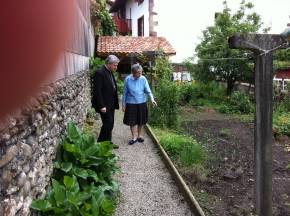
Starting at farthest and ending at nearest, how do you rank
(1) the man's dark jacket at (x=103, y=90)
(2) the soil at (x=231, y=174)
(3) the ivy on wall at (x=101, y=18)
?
(3) the ivy on wall at (x=101, y=18), (1) the man's dark jacket at (x=103, y=90), (2) the soil at (x=231, y=174)

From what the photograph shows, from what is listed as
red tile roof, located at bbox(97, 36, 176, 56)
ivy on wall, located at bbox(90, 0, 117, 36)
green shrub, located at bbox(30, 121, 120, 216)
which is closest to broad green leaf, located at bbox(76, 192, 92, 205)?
green shrub, located at bbox(30, 121, 120, 216)

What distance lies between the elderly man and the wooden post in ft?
8.90

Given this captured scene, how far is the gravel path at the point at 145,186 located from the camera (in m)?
3.57

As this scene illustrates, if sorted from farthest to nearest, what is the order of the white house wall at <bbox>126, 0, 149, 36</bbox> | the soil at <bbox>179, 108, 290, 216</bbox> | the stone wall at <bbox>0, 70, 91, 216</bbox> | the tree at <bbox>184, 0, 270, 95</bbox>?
the white house wall at <bbox>126, 0, 149, 36</bbox> → the tree at <bbox>184, 0, 270, 95</bbox> → the soil at <bbox>179, 108, 290, 216</bbox> → the stone wall at <bbox>0, 70, 91, 216</bbox>

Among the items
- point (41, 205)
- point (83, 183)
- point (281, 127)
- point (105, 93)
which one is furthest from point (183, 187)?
point (281, 127)

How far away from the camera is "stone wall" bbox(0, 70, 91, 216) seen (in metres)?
1.82

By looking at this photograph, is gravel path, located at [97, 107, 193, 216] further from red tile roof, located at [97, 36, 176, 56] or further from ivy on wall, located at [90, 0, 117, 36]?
red tile roof, located at [97, 36, 176, 56]

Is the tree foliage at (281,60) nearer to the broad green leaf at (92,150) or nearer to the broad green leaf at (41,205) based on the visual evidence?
the broad green leaf at (92,150)

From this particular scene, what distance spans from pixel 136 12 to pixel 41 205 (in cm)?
1940

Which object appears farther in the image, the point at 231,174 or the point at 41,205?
the point at 231,174

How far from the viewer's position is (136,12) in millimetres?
20406

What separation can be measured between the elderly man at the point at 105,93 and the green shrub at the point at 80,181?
41.0 inches

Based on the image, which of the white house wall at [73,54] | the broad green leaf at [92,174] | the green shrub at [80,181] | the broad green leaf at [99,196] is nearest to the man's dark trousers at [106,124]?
the white house wall at [73,54]

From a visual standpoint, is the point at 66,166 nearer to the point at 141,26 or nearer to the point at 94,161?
the point at 94,161
